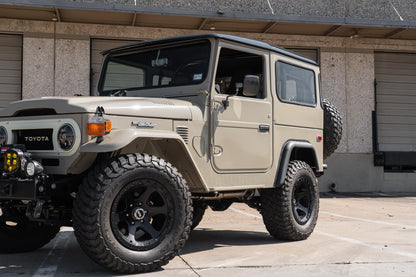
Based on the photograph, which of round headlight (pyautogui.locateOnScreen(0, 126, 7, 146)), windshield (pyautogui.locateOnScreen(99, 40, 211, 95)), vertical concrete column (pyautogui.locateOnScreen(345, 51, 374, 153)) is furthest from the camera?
vertical concrete column (pyautogui.locateOnScreen(345, 51, 374, 153))

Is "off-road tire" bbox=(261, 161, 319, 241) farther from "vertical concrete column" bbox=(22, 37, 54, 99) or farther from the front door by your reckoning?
Answer: "vertical concrete column" bbox=(22, 37, 54, 99)

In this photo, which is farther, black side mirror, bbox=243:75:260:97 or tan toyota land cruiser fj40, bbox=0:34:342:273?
black side mirror, bbox=243:75:260:97

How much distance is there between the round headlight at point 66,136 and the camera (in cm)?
403

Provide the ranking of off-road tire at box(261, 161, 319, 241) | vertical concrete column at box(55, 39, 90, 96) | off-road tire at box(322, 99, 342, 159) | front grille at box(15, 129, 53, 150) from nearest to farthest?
front grille at box(15, 129, 53, 150) < off-road tire at box(261, 161, 319, 241) < off-road tire at box(322, 99, 342, 159) < vertical concrete column at box(55, 39, 90, 96)

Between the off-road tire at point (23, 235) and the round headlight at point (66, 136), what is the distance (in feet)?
4.01

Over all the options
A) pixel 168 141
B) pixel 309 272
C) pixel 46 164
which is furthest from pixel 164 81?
pixel 309 272

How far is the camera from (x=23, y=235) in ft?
16.6

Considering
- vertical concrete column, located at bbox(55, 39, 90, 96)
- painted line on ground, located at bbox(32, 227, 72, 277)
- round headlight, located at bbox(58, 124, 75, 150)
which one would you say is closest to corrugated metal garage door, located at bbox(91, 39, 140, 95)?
vertical concrete column, located at bbox(55, 39, 90, 96)

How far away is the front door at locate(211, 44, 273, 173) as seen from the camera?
502 cm

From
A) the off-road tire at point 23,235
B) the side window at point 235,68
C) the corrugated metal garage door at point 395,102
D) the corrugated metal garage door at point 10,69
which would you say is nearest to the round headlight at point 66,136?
→ the off-road tire at point 23,235

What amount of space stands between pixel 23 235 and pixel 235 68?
2.92 m

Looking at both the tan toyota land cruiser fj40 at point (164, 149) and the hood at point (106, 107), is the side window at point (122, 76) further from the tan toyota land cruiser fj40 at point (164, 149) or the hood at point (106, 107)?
the hood at point (106, 107)

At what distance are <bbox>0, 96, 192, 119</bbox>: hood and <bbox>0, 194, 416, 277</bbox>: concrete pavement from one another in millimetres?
1355

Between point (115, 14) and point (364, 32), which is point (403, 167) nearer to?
point (364, 32)
